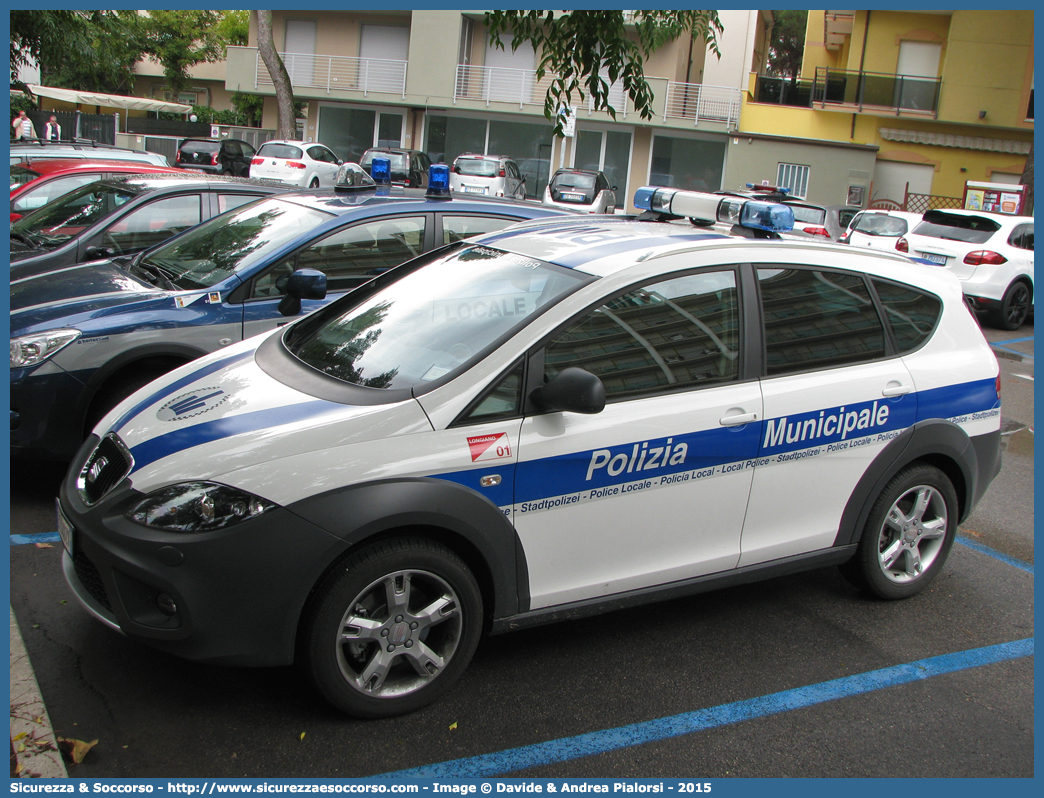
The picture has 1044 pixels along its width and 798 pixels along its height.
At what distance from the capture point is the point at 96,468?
341 cm

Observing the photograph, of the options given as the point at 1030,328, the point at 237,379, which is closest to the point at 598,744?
the point at 237,379

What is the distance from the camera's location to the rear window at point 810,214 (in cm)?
1739

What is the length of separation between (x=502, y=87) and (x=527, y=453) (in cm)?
3233

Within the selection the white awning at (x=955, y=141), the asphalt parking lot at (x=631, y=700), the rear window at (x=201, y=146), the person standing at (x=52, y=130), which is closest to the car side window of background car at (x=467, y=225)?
the asphalt parking lot at (x=631, y=700)

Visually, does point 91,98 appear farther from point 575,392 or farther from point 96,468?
point 575,392

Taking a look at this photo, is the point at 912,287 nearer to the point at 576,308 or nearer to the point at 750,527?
the point at 750,527

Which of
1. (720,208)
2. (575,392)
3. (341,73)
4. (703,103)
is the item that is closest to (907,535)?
(720,208)

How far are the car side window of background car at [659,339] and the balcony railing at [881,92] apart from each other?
3010 centimetres

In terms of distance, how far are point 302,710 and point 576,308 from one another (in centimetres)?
178

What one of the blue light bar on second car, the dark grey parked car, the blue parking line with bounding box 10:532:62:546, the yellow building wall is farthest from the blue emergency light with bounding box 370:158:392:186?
the yellow building wall

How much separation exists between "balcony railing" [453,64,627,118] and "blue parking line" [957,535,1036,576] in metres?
29.4

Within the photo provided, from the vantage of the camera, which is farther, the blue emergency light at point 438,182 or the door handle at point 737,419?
the blue emergency light at point 438,182

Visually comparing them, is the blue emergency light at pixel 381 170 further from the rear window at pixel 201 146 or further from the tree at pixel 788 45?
the tree at pixel 788 45

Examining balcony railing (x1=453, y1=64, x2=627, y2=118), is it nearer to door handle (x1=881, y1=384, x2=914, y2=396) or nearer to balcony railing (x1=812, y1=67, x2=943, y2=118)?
balcony railing (x1=812, y1=67, x2=943, y2=118)
